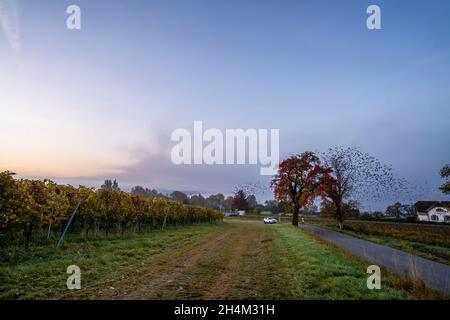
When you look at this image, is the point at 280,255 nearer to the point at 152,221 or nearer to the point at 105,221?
the point at 105,221

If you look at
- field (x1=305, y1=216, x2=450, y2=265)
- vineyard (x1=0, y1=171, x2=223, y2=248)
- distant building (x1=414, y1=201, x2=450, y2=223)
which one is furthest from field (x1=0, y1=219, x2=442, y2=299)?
distant building (x1=414, y1=201, x2=450, y2=223)

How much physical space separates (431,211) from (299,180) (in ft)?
250

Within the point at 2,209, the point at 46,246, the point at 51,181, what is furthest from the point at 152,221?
the point at 2,209

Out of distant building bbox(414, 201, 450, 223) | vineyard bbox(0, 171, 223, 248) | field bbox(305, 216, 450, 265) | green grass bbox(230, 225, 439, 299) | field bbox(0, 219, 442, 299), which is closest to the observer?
field bbox(0, 219, 442, 299)

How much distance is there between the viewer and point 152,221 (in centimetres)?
2841

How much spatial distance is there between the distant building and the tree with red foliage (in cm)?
6526

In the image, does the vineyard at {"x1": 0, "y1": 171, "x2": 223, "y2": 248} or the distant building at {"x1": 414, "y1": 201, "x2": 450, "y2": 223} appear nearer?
the vineyard at {"x1": 0, "y1": 171, "x2": 223, "y2": 248}

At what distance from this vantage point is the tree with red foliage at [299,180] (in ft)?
141

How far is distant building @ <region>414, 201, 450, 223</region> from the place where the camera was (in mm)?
91887

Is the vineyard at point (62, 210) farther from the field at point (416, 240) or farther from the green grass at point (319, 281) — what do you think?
the field at point (416, 240)

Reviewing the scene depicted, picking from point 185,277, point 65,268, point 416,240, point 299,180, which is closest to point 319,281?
point 185,277

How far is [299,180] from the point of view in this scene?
4388cm

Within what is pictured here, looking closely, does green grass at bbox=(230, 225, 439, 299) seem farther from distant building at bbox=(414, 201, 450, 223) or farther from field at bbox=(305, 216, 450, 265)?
distant building at bbox=(414, 201, 450, 223)
